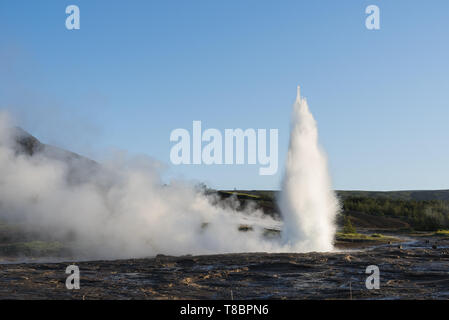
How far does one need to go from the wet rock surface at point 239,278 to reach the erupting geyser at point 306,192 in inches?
221

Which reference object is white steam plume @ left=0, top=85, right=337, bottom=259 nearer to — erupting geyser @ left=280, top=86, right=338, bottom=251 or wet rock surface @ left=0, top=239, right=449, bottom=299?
erupting geyser @ left=280, top=86, right=338, bottom=251

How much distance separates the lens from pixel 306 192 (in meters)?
35.0

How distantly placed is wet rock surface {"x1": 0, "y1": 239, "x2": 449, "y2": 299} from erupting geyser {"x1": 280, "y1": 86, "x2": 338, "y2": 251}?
5.61m

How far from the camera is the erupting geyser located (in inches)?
1355

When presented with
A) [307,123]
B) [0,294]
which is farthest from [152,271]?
[307,123]

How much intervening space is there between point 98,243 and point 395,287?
21.5 metres

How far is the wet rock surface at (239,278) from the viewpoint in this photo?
15969 millimetres

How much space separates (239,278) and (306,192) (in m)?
15.9
